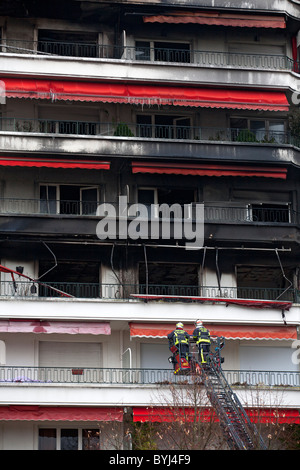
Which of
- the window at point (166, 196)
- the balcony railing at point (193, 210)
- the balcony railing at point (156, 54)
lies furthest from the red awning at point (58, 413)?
the balcony railing at point (156, 54)

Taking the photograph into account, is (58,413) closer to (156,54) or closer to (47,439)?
(47,439)

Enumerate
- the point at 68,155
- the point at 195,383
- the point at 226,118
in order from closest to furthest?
the point at 195,383 < the point at 68,155 < the point at 226,118

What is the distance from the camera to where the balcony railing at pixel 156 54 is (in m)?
58.6

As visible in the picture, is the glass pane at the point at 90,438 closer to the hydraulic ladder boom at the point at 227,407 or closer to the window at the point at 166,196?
the hydraulic ladder boom at the point at 227,407

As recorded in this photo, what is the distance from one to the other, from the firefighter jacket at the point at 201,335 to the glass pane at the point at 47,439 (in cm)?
747

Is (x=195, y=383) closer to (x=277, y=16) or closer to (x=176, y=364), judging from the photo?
(x=176, y=364)

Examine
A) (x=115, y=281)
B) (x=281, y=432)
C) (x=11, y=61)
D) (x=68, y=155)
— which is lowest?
(x=281, y=432)

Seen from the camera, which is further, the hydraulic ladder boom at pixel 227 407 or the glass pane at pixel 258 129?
the glass pane at pixel 258 129

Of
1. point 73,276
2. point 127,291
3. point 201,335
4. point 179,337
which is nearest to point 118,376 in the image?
point 127,291

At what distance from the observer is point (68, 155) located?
56.2m

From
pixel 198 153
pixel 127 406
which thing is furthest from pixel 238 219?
pixel 127 406

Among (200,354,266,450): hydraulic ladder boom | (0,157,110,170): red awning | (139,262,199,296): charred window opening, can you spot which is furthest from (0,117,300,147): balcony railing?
(200,354,266,450): hydraulic ladder boom

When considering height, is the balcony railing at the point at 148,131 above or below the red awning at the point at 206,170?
above

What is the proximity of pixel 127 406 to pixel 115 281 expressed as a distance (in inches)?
270
